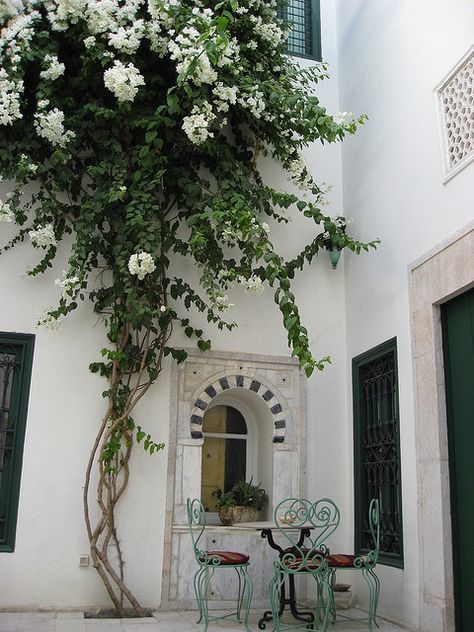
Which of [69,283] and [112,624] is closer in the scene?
[112,624]

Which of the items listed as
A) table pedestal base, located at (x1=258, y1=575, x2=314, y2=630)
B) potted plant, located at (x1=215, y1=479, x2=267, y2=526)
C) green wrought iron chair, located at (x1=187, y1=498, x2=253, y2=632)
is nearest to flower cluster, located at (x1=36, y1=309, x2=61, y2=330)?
green wrought iron chair, located at (x1=187, y1=498, x2=253, y2=632)

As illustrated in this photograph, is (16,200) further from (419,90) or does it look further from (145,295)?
(419,90)

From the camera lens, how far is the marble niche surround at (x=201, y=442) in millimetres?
5180

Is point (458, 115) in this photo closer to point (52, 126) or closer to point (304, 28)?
point (52, 126)

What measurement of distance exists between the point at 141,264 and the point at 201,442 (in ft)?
5.06

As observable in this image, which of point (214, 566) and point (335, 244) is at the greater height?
point (335, 244)

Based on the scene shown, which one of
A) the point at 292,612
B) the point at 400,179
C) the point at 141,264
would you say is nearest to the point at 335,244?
the point at 400,179

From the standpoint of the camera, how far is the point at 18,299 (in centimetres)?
534

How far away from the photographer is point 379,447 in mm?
5324

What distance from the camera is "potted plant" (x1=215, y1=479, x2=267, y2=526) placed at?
5.41m

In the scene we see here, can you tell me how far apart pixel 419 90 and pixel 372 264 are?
4.41 feet

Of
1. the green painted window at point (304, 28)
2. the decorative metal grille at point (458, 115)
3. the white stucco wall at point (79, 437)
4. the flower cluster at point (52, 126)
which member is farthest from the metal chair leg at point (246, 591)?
the green painted window at point (304, 28)

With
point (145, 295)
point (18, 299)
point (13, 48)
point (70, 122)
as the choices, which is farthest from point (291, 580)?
point (13, 48)

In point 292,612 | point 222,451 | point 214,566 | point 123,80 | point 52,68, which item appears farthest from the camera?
point 222,451
